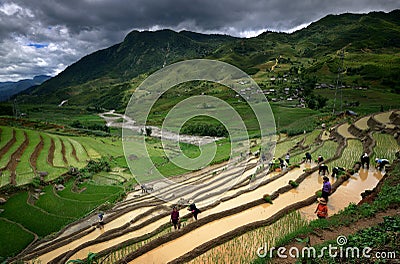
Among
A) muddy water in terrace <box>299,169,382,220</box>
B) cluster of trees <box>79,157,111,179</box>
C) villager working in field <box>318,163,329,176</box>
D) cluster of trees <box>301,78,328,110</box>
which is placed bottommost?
cluster of trees <box>79,157,111,179</box>

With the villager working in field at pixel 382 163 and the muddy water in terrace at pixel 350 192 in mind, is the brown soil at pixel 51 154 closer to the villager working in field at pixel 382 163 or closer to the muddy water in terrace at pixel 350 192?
the muddy water in terrace at pixel 350 192

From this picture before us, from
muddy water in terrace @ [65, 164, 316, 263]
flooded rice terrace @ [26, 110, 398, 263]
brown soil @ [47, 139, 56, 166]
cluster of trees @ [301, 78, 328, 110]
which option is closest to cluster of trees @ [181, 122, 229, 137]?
cluster of trees @ [301, 78, 328, 110]

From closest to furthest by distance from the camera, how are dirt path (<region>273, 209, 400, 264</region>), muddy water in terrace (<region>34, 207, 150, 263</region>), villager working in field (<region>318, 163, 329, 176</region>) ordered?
dirt path (<region>273, 209, 400, 264</region>) < muddy water in terrace (<region>34, 207, 150, 263</region>) < villager working in field (<region>318, 163, 329, 176</region>)

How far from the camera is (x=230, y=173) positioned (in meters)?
27.5

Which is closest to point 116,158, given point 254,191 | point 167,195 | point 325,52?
point 167,195

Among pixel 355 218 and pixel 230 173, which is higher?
pixel 355 218

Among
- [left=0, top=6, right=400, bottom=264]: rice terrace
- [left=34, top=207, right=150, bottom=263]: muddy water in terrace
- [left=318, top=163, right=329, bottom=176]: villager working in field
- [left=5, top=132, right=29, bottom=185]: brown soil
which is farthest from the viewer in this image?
[left=5, top=132, right=29, bottom=185]: brown soil

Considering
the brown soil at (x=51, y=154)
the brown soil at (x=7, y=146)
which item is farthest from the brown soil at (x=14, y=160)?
the brown soil at (x=51, y=154)

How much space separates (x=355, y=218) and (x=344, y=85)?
92.9m

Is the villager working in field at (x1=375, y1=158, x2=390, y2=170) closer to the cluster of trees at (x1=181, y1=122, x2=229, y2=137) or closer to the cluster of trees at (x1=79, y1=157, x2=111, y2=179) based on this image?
the cluster of trees at (x1=79, y1=157, x2=111, y2=179)

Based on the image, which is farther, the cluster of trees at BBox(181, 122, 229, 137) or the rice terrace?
the cluster of trees at BBox(181, 122, 229, 137)

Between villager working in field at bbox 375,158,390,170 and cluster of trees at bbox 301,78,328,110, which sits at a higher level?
cluster of trees at bbox 301,78,328,110

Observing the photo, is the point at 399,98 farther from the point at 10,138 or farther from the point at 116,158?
the point at 10,138

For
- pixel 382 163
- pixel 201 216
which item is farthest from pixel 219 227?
pixel 382 163
